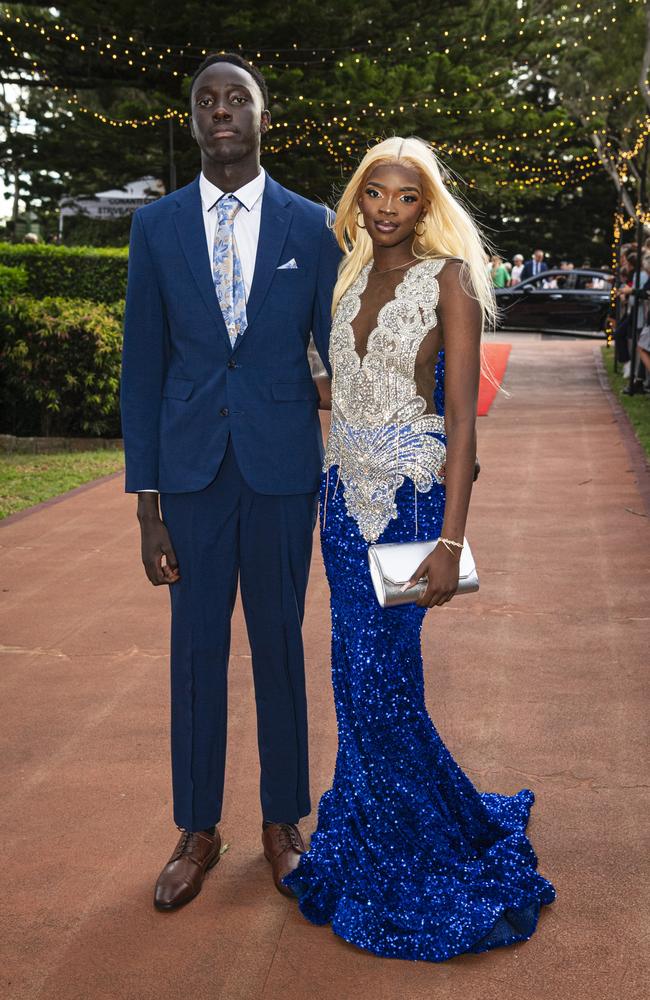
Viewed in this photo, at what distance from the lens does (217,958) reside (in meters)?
2.80

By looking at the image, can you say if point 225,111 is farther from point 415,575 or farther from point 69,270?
point 69,270

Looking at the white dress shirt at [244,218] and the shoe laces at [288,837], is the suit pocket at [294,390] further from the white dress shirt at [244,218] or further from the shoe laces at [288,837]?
the shoe laces at [288,837]

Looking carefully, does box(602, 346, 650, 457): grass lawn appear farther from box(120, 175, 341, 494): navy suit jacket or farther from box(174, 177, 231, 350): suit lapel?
box(174, 177, 231, 350): suit lapel

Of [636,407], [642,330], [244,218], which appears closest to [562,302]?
[636,407]

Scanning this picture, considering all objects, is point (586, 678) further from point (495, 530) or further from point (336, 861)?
point (495, 530)

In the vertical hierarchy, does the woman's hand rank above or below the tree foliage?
below

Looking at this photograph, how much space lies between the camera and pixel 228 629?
3.23 metres

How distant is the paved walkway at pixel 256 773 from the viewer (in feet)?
9.05

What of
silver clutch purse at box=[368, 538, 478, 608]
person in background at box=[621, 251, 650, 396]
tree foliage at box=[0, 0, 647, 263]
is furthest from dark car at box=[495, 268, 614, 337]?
silver clutch purse at box=[368, 538, 478, 608]

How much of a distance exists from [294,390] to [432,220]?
56 cm

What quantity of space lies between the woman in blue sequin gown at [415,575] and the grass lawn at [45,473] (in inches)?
242

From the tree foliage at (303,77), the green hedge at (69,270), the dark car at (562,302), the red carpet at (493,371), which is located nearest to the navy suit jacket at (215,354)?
the red carpet at (493,371)

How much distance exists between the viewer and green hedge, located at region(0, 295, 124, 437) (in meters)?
11.3

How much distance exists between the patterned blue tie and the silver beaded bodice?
27cm
